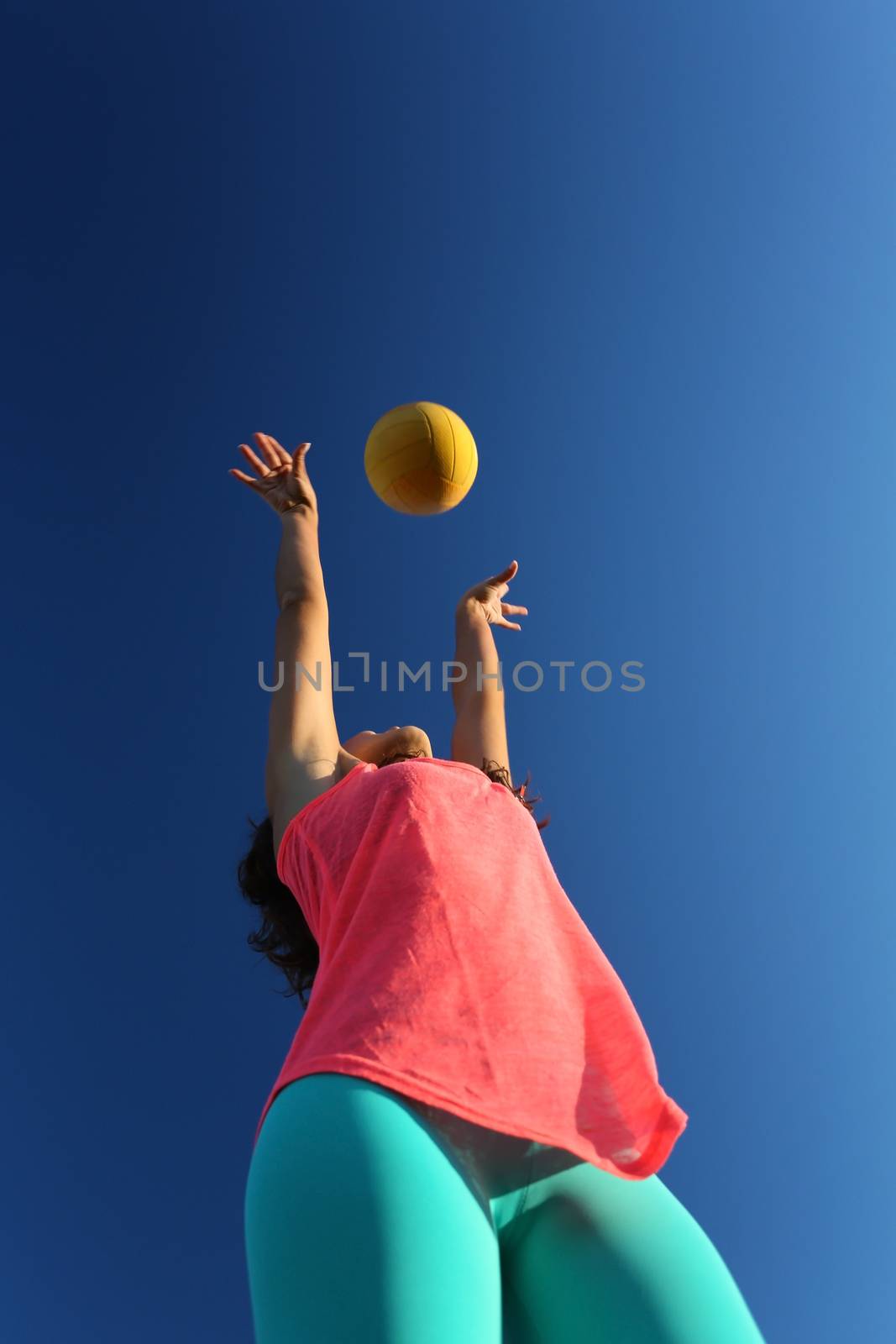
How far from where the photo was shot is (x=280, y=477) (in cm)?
355

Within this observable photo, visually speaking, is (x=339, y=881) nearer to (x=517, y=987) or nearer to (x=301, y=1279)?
(x=517, y=987)

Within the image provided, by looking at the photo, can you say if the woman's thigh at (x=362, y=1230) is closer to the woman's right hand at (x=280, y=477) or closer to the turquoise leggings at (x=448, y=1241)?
the turquoise leggings at (x=448, y=1241)

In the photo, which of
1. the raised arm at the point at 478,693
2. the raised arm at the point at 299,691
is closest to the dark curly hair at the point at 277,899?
the raised arm at the point at 478,693

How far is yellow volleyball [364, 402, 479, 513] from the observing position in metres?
4.16

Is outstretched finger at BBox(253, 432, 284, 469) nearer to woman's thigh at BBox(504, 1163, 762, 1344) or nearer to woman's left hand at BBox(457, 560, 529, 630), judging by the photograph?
woman's left hand at BBox(457, 560, 529, 630)

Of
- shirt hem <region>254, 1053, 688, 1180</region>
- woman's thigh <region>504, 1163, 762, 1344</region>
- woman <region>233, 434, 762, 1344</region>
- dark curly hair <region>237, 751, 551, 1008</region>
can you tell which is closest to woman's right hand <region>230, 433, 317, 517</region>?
dark curly hair <region>237, 751, 551, 1008</region>

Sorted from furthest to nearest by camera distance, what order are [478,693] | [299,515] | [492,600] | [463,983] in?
[492,600], [478,693], [299,515], [463,983]

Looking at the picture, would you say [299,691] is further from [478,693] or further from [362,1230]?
[362,1230]

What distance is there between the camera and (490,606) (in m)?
4.02

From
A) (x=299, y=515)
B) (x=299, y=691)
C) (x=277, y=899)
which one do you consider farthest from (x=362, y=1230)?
(x=299, y=515)

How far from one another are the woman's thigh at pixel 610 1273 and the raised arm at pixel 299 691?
3.64 feet

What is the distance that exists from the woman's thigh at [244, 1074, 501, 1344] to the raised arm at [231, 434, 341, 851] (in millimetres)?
975

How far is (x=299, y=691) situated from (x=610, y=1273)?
1.53m

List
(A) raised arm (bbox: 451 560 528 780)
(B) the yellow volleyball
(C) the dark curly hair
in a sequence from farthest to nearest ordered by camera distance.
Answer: (B) the yellow volleyball → (A) raised arm (bbox: 451 560 528 780) → (C) the dark curly hair
